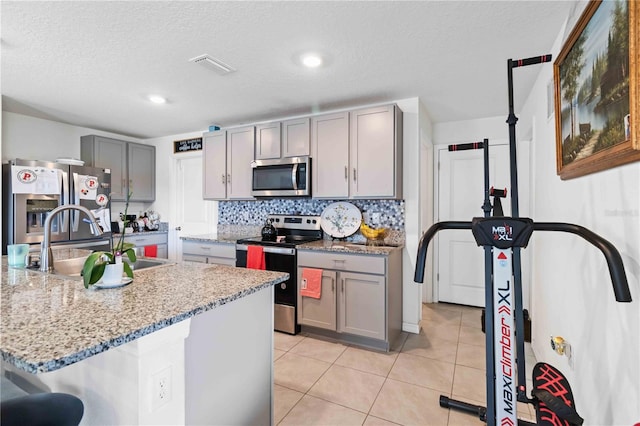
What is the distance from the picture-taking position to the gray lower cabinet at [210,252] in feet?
11.3

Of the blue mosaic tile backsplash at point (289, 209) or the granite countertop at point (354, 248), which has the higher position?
the blue mosaic tile backsplash at point (289, 209)

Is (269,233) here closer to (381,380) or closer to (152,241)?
(381,380)

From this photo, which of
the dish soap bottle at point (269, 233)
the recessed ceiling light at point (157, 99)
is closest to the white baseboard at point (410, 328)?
the dish soap bottle at point (269, 233)

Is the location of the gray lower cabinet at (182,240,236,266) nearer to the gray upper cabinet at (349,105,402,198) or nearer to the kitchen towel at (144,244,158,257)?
the kitchen towel at (144,244,158,257)

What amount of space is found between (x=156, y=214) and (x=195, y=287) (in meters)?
4.09

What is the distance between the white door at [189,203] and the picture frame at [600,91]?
416 cm

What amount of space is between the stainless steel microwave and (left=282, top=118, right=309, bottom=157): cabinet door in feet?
0.29

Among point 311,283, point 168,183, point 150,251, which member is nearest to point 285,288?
point 311,283

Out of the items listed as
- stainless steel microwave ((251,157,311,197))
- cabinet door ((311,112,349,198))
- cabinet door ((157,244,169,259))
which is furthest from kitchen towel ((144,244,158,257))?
cabinet door ((311,112,349,198))

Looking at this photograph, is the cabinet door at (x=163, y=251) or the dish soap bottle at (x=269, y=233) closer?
the dish soap bottle at (x=269, y=233)

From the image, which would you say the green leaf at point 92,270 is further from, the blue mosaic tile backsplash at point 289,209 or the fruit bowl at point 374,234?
the blue mosaic tile backsplash at point 289,209

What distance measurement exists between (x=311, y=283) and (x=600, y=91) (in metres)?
2.41

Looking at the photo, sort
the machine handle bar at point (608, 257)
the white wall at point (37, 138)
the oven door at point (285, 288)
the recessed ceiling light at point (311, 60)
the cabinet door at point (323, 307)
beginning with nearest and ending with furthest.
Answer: the machine handle bar at point (608, 257)
the recessed ceiling light at point (311, 60)
the cabinet door at point (323, 307)
the oven door at point (285, 288)
the white wall at point (37, 138)

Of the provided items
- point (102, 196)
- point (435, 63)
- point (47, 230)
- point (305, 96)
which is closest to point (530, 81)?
point (435, 63)
